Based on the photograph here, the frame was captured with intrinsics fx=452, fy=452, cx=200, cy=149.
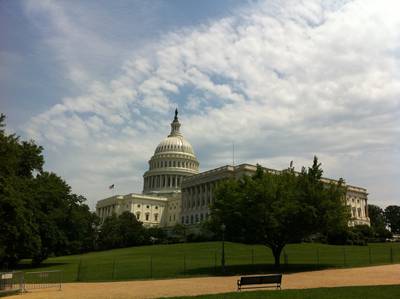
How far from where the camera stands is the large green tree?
32.3m

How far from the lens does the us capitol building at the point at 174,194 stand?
143000 mm

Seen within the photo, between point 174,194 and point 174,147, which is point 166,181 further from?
point 174,147

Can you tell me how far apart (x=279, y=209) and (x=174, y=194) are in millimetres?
134239

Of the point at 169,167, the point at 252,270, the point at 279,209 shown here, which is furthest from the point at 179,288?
the point at 169,167

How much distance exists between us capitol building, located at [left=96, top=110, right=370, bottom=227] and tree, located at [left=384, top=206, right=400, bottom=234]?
715 centimetres

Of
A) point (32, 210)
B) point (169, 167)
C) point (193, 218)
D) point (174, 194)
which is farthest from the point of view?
point (169, 167)

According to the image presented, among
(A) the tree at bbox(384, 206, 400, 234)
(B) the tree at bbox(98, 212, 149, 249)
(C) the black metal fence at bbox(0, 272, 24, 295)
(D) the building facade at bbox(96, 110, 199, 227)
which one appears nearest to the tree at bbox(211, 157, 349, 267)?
(C) the black metal fence at bbox(0, 272, 24, 295)

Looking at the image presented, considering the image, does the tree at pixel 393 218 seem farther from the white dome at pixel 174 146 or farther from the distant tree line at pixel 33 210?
the distant tree line at pixel 33 210

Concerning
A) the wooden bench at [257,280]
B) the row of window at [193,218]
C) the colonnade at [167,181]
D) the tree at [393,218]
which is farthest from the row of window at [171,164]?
the wooden bench at [257,280]

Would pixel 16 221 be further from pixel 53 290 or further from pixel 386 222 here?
pixel 386 222

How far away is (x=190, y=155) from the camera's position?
185875mm

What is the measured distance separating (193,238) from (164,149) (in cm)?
8537

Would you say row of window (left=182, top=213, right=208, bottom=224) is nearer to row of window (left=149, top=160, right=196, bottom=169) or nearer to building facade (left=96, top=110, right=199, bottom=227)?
building facade (left=96, top=110, right=199, bottom=227)

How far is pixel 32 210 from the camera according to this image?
49.4 metres
